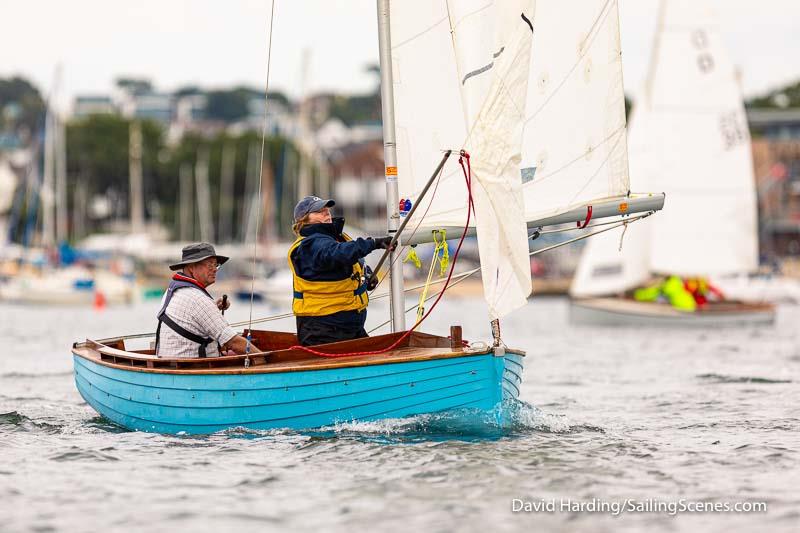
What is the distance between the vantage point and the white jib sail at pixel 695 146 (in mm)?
28734

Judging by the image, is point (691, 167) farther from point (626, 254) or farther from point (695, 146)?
point (626, 254)

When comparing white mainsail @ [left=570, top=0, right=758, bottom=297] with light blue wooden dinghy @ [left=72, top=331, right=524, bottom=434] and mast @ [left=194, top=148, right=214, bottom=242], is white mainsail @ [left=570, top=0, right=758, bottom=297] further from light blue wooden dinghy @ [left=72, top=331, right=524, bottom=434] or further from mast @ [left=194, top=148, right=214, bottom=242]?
mast @ [left=194, top=148, right=214, bottom=242]

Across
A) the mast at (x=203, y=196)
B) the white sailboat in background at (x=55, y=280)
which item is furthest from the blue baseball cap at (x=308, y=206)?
the mast at (x=203, y=196)

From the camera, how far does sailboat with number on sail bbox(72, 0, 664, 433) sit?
30.6 feet

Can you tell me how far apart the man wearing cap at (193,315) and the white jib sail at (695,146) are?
1977 cm

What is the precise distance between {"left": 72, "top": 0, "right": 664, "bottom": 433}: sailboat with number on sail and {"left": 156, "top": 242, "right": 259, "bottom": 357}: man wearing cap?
304 mm

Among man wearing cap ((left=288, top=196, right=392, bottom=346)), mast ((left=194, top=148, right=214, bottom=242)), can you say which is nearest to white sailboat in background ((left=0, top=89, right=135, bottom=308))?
mast ((left=194, top=148, right=214, bottom=242))

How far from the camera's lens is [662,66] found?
94.7 feet

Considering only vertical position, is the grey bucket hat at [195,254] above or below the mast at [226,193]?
below

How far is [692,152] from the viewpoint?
28688 mm

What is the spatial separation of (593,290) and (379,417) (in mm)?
21764

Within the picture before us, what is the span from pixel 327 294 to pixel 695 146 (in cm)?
2036

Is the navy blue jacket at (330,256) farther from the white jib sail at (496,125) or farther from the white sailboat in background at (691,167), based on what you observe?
the white sailboat in background at (691,167)

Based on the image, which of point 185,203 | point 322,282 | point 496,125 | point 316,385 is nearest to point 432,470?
point 316,385
